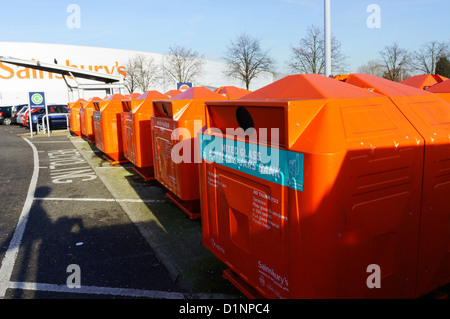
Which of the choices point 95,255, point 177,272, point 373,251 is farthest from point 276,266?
point 95,255

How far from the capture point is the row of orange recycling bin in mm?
2184

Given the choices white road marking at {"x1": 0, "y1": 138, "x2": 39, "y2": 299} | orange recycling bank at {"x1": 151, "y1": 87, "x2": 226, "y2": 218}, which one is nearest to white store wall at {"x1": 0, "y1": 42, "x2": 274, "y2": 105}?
white road marking at {"x1": 0, "y1": 138, "x2": 39, "y2": 299}

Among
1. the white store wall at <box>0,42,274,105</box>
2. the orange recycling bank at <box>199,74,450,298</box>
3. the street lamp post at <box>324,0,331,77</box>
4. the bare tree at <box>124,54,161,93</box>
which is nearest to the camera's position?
the orange recycling bank at <box>199,74,450,298</box>

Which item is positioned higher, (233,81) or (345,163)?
(233,81)

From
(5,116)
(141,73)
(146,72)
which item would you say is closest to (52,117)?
(5,116)

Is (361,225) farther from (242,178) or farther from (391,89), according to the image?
(391,89)

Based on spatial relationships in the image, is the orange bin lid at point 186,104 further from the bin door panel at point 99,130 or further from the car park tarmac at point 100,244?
the bin door panel at point 99,130

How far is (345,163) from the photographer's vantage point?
7.01ft

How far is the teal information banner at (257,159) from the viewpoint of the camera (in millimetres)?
2270

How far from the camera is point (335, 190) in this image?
212 centimetres

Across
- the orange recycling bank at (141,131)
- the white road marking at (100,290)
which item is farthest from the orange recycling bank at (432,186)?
the orange recycling bank at (141,131)

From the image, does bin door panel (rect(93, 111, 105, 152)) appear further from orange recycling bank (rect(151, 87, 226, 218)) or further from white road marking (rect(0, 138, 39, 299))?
orange recycling bank (rect(151, 87, 226, 218))
